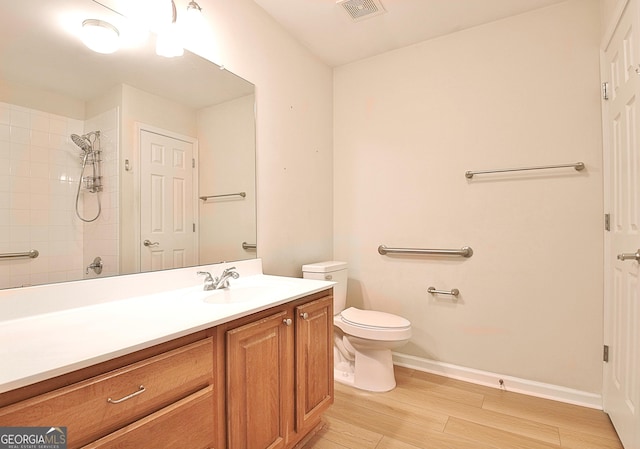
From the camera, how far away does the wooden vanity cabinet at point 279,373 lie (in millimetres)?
1112

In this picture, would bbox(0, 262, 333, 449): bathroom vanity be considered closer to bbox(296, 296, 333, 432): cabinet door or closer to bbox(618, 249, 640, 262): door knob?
bbox(296, 296, 333, 432): cabinet door

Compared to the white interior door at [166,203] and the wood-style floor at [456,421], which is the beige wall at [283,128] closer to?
the white interior door at [166,203]

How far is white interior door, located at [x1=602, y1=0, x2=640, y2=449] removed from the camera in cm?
→ 134

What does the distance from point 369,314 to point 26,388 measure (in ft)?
6.08

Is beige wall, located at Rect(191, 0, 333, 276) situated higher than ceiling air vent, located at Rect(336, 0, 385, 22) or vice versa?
ceiling air vent, located at Rect(336, 0, 385, 22)

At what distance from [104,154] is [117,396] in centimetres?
92

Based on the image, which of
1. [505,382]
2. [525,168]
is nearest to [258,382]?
[505,382]

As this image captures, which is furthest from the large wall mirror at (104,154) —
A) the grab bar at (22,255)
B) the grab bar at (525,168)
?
the grab bar at (525,168)

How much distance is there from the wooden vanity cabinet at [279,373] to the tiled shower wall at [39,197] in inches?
26.0

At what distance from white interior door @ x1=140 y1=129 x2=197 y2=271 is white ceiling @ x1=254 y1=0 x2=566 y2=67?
117cm

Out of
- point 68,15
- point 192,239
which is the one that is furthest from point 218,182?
point 68,15
